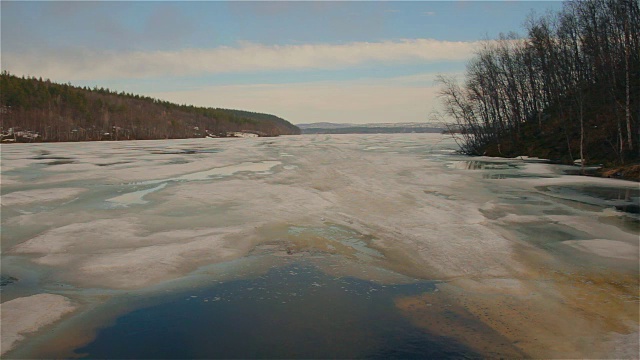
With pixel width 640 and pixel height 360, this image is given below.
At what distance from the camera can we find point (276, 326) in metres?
5.47

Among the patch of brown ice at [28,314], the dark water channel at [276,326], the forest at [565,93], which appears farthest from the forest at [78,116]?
the dark water channel at [276,326]

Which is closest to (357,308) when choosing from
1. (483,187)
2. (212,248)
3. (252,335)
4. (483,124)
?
(252,335)

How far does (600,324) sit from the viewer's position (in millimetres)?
5449

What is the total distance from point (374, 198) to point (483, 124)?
37.9 metres

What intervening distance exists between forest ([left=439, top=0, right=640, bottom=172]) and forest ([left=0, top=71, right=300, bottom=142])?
85686 millimetres

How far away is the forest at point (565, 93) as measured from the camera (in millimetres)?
28766

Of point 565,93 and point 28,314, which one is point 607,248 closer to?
point 28,314

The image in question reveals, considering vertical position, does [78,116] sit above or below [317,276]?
above

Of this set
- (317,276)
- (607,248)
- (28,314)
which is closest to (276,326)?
(317,276)

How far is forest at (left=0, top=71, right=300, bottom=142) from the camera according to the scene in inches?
3687

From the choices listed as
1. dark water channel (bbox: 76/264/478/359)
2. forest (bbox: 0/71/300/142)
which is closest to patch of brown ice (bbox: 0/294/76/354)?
Answer: dark water channel (bbox: 76/264/478/359)

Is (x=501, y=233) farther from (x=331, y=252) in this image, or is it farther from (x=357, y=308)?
(x=357, y=308)

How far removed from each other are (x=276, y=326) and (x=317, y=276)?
2.07 meters

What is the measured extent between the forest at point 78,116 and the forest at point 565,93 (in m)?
85.7
